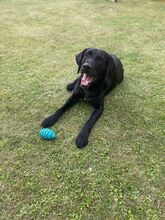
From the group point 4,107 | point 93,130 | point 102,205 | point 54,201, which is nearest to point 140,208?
point 102,205

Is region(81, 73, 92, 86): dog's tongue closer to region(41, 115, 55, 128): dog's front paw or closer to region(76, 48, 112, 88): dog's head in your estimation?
region(76, 48, 112, 88): dog's head

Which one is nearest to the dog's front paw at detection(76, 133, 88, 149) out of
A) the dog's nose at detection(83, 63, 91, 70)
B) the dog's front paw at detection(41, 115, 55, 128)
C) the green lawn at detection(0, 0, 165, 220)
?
the green lawn at detection(0, 0, 165, 220)

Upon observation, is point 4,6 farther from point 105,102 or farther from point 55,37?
point 105,102

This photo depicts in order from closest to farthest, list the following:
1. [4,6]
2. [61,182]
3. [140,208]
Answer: [140,208] < [61,182] < [4,6]

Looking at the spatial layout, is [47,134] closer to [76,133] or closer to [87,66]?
[76,133]

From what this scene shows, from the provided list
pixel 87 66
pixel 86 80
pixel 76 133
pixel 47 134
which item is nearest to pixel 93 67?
pixel 87 66

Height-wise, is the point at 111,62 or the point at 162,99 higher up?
the point at 111,62

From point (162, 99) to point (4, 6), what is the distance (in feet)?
18.1

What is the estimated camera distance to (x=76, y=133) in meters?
3.33

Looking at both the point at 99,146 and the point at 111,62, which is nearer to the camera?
the point at 99,146

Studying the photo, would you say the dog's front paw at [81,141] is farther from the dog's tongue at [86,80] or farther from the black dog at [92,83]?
the dog's tongue at [86,80]

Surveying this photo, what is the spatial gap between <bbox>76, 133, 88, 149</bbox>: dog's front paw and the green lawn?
5 cm

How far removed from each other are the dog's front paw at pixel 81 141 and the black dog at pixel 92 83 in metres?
0.09

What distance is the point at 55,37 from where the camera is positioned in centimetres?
592
